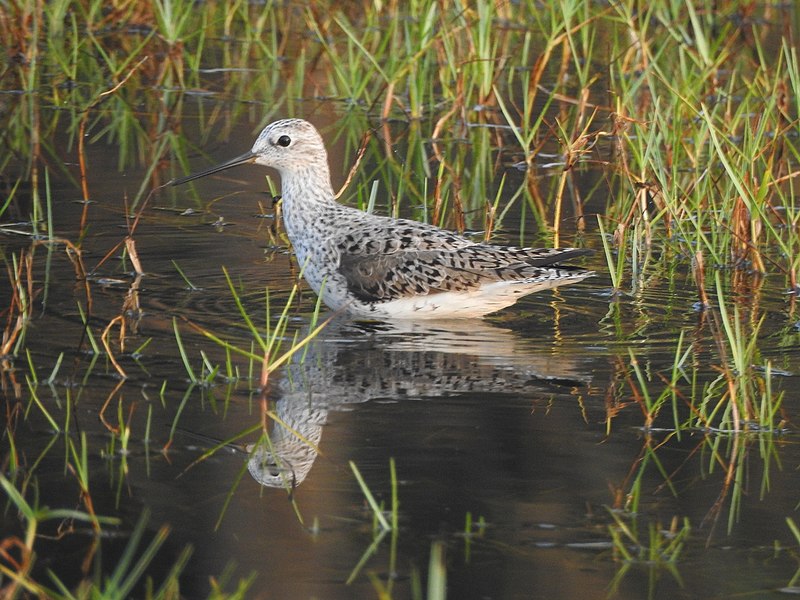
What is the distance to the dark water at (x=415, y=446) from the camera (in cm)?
441

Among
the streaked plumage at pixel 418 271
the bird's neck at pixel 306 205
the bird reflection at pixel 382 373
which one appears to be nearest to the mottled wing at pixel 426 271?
the streaked plumage at pixel 418 271

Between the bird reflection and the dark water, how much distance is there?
2cm

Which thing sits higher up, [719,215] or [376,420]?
[719,215]

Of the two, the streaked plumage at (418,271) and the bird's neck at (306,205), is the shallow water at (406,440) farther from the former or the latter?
the bird's neck at (306,205)

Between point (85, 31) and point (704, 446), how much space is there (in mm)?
8778

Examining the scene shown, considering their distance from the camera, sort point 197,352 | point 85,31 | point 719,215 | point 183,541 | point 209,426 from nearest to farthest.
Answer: point 183,541 → point 209,426 → point 197,352 → point 719,215 → point 85,31

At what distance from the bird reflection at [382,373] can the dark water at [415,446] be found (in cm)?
2

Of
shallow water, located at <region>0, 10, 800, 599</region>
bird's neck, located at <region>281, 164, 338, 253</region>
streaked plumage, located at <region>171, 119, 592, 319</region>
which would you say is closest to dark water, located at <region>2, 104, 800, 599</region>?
shallow water, located at <region>0, 10, 800, 599</region>

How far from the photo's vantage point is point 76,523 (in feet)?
15.0

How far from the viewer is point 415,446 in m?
5.33

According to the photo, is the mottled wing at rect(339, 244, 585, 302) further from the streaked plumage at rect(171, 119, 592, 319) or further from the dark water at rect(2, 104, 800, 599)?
the dark water at rect(2, 104, 800, 599)

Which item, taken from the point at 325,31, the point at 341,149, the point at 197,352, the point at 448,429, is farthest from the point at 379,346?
the point at 325,31

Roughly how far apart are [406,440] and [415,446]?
0.07 m

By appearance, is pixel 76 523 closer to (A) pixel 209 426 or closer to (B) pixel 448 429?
(A) pixel 209 426
